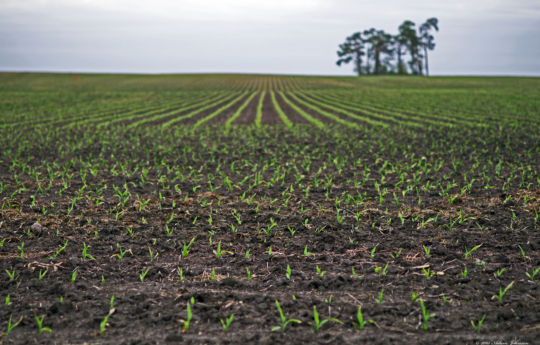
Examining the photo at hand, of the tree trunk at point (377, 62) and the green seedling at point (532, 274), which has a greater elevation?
the tree trunk at point (377, 62)

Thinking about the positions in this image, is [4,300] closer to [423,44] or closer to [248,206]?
[248,206]

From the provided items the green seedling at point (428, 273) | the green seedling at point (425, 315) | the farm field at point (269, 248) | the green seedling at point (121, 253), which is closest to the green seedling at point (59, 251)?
the farm field at point (269, 248)

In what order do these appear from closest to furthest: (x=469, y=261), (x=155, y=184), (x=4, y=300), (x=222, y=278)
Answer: (x=4, y=300) → (x=222, y=278) → (x=469, y=261) → (x=155, y=184)

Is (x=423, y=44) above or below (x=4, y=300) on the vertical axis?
above

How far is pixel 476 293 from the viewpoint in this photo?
4.02 meters

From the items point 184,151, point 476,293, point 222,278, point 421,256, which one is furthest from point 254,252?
point 184,151

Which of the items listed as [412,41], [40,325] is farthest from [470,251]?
[412,41]

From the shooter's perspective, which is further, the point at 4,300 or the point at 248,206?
the point at 248,206

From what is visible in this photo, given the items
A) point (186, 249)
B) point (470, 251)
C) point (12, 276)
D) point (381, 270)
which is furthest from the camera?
point (186, 249)

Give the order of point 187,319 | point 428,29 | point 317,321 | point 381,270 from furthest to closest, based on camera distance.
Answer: point 428,29 < point 381,270 < point 187,319 < point 317,321

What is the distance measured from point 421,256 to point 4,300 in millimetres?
4553

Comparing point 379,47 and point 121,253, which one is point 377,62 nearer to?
point 379,47

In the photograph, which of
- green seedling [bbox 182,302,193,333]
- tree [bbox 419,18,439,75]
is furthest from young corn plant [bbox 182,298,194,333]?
tree [bbox 419,18,439,75]

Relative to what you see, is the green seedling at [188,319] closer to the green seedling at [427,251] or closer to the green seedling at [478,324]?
the green seedling at [478,324]
